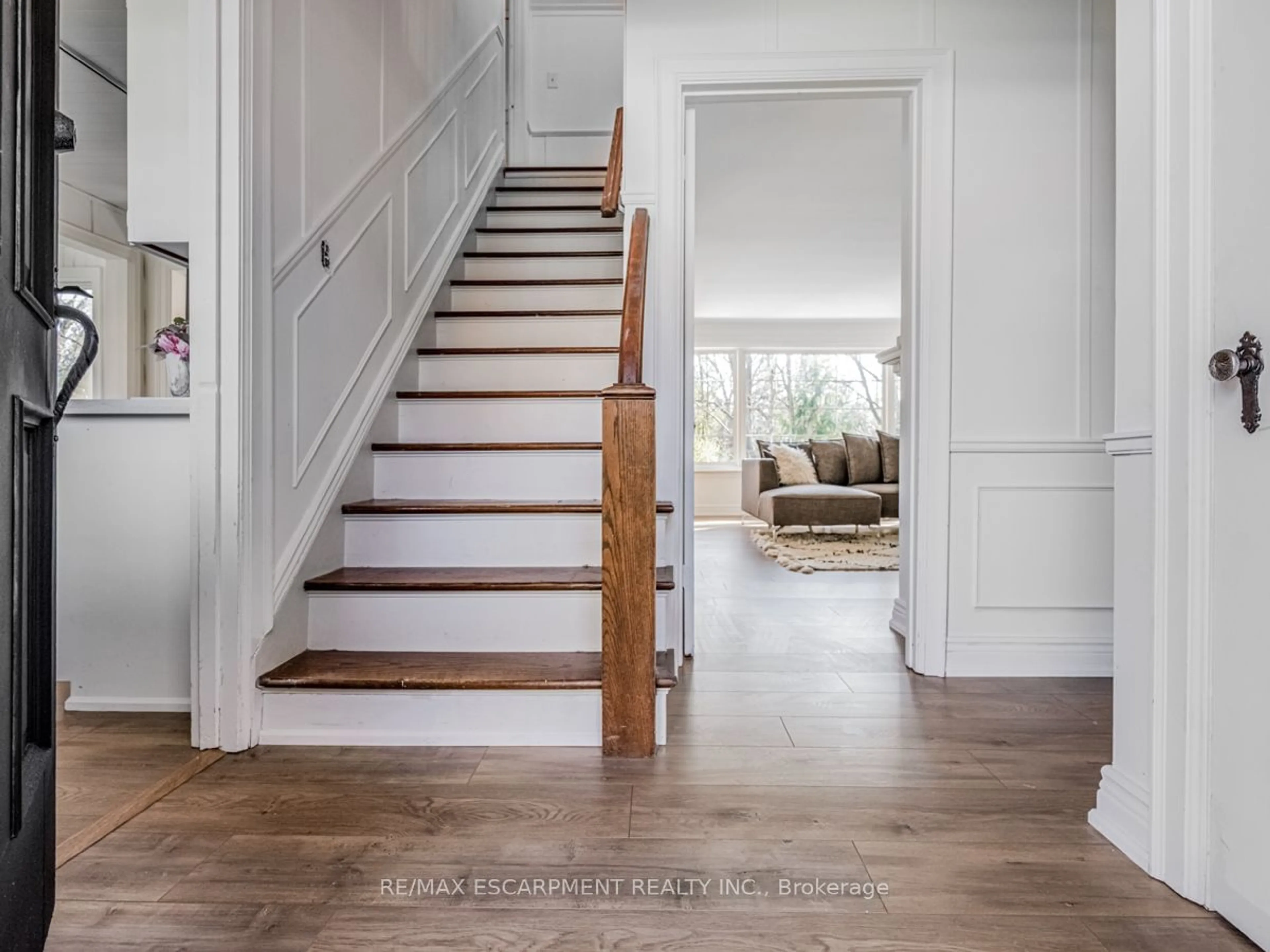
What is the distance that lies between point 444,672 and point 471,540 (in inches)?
19.6

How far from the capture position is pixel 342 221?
86.1 inches

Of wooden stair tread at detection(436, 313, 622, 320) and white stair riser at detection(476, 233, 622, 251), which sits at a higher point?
white stair riser at detection(476, 233, 622, 251)

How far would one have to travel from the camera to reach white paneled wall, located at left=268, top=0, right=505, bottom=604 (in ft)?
6.12

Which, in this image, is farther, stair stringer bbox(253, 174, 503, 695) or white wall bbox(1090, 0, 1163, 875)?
stair stringer bbox(253, 174, 503, 695)

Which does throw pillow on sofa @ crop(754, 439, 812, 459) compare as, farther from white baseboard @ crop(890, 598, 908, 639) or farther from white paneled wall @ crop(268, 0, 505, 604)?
A: white paneled wall @ crop(268, 0, 505, 604)

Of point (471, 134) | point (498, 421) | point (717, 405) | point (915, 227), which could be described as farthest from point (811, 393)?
point (498, 421)

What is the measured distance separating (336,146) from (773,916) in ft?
7.27

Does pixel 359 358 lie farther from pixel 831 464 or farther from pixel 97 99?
pixel 831 464

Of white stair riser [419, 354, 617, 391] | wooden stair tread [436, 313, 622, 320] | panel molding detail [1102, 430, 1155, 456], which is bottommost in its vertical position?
panel molding detail [1102, 430, 1155, 456]

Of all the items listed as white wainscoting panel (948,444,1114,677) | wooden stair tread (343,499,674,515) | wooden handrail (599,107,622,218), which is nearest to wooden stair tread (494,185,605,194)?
wooden handrail (599,107,622,218)

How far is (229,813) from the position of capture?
1.42m

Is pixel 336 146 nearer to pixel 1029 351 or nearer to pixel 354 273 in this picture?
pixel 354 273

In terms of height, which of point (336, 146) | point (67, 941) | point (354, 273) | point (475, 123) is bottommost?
point (67, 941)

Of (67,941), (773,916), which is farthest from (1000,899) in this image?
(67,941)
